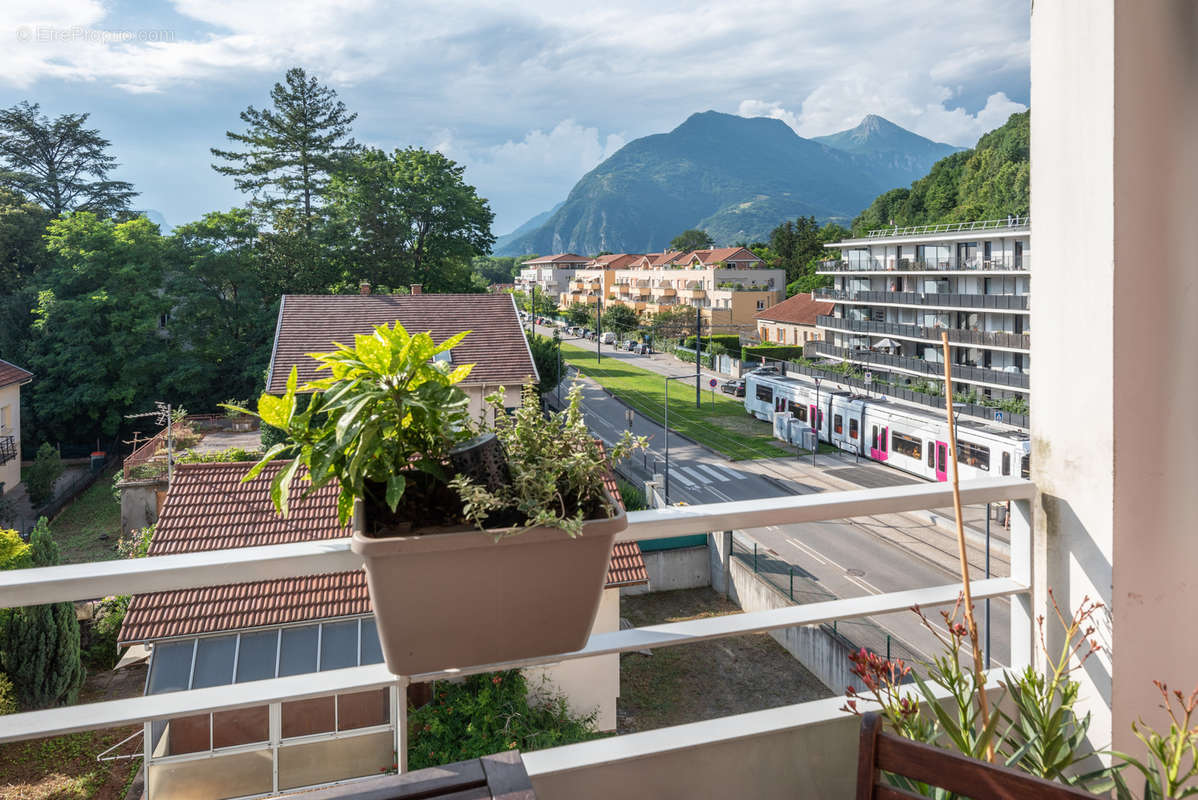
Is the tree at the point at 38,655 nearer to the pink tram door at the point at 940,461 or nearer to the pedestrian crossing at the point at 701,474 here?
the pedestrian crossing at the point at 701,474

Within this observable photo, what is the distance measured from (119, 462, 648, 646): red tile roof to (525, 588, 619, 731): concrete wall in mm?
421

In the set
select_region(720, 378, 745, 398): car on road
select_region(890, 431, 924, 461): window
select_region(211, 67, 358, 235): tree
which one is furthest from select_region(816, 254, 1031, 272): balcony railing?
select_region(211, 67, 358, 235): tree

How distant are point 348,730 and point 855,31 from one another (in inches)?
163

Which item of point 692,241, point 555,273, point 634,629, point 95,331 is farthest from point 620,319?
point 634,629

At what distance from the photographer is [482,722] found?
5.19 meters

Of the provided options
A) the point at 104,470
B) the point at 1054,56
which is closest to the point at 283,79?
the point at 104,470

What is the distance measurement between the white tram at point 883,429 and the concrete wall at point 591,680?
23.1 feet

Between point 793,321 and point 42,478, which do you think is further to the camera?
point 793,321

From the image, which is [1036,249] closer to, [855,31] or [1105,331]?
[1105,331]

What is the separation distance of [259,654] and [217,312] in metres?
18.8

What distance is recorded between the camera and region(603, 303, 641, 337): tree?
43.0m

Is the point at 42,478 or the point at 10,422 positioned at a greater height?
the point at 10,422

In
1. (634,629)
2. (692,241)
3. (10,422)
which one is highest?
(692,241)

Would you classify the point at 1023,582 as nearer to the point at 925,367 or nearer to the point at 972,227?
the point at 925,367
